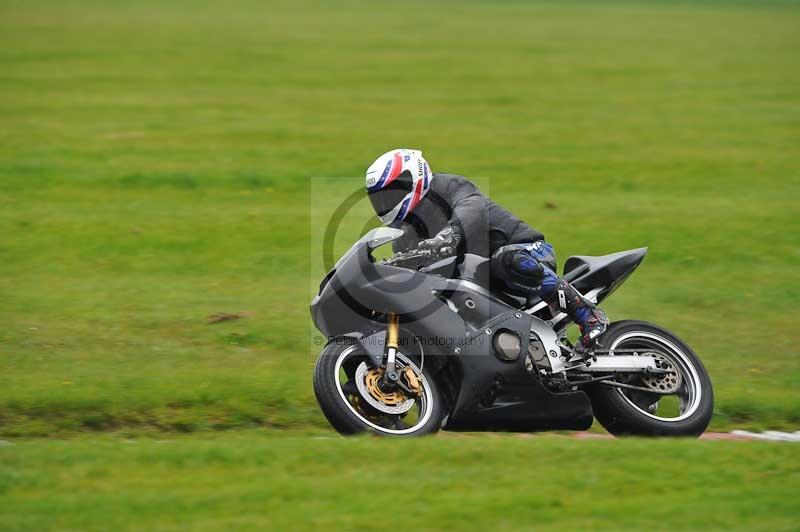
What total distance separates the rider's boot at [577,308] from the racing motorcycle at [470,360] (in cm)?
8

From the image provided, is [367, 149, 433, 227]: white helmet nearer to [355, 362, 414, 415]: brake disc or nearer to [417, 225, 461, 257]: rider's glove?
[417, 225, 461, 257]: rider's glove

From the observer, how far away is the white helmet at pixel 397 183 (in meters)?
7.59

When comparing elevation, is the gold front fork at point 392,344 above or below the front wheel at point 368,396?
above

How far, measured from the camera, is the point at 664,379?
7.98m

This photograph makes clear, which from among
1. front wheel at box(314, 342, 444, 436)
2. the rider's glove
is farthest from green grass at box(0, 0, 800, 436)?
the rider's glove

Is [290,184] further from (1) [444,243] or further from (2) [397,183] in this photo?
(1) [444,243]

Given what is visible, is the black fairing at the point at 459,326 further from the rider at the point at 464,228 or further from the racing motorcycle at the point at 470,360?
the rider at the point at 464,228

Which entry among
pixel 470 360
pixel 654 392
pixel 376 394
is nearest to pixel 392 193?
pixel 470 360

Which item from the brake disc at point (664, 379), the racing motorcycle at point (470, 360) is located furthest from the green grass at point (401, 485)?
the brake disc at point (664, 379)

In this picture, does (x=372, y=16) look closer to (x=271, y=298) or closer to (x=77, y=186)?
(x=77, y=186)

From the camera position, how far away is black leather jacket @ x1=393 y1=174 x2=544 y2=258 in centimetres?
780

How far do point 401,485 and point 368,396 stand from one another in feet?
3.26

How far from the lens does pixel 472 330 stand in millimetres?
7762

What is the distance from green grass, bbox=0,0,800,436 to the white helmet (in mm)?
2027
